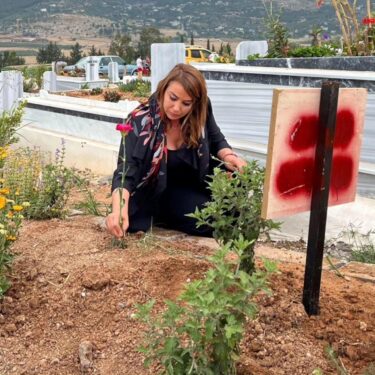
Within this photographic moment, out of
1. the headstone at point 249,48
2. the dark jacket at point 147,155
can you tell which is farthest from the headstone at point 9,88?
the dark jacket at point 147,155

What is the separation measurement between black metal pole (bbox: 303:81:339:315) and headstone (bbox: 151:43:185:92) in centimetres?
410

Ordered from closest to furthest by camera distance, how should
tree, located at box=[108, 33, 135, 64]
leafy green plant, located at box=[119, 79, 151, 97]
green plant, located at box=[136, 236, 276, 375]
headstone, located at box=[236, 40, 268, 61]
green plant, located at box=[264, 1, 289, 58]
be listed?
green plant, located at box=[136, 236, 276, 375]
green plant, located at box=[264, 1, 289, 58]
headstone, located at box=[236, 40, 268, 61]
leafy green plant, located at box=[119, 79, 151, 97]
tree, located at box=[108, 33, 135, 64]

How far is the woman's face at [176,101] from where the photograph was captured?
3.61m

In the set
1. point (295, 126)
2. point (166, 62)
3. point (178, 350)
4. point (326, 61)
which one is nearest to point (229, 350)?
point (178, 350)

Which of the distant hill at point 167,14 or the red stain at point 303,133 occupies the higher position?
the red stain at point 303,133

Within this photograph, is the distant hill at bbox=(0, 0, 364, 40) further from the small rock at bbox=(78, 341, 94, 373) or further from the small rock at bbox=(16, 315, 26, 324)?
the small rock at bbox=(78, 341, 94, 373)

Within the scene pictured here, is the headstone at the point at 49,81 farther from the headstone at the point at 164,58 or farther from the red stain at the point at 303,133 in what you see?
the red stain at the point at 303,133

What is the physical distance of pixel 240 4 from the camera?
96750mm

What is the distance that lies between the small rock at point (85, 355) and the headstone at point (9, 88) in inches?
314

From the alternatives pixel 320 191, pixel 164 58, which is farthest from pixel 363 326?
pixel 164 58

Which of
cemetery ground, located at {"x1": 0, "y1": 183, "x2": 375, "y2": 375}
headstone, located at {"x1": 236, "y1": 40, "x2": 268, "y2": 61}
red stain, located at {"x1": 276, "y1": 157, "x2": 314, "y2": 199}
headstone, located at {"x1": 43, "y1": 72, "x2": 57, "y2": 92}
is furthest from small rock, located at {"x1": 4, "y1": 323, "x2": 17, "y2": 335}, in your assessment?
headstone, located at {"x1": 43, "y1": 72, "x2": 57, "y2": 92}

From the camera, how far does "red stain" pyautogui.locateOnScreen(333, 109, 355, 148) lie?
2.55 metres

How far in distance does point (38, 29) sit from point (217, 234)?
333 feet

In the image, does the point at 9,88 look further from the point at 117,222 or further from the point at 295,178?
the point at 295,178
